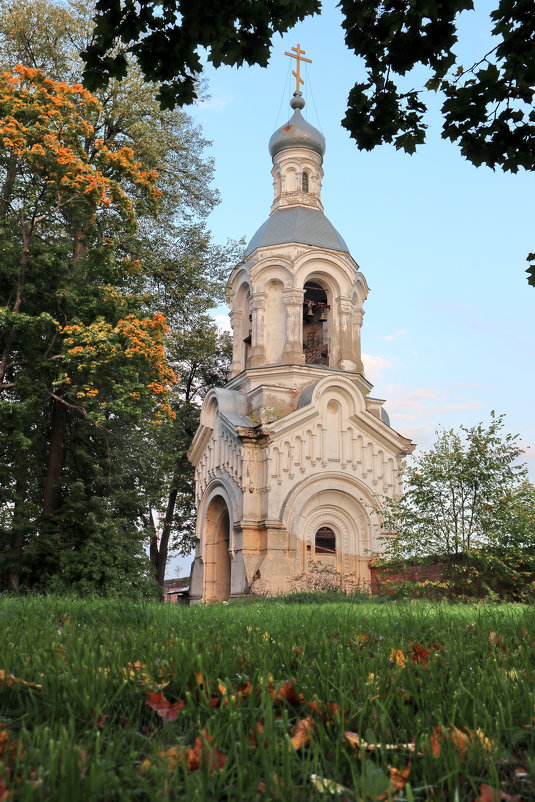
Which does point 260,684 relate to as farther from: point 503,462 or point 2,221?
point 2,221

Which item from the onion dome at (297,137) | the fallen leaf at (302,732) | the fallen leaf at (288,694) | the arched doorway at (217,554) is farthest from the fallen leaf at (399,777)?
the onion dome at (297,137)

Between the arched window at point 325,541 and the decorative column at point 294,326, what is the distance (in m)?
6.12

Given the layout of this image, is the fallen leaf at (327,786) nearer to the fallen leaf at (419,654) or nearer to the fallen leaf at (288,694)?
the fallen leaf at (288,694)

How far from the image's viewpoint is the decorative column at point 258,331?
1069 inches

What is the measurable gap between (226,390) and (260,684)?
2456cm

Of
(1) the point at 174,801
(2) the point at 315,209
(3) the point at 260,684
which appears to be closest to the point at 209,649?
(3) the point at 260,684

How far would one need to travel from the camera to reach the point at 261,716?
2389mm

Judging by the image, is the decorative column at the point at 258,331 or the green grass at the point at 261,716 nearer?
the green grass at the point at 261,716

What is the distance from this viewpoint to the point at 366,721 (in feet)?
7.98

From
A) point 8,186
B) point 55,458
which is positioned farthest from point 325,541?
point 8,186

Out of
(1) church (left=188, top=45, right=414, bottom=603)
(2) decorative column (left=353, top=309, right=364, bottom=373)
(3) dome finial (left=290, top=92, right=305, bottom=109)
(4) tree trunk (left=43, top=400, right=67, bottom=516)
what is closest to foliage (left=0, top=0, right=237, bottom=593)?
(4) tree trunk (left=43, top=400, right=67, bottom=516)

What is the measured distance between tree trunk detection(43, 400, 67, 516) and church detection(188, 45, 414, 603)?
6.87 metres

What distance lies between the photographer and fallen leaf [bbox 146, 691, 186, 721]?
243cm

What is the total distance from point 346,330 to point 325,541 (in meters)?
8.15
